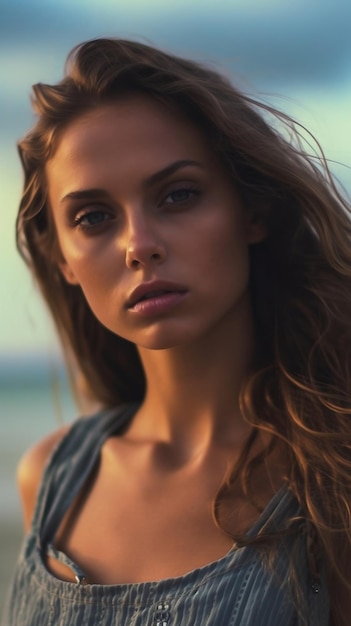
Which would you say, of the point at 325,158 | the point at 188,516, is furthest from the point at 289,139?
the point at 188,516

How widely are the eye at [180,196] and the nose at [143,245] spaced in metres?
0.06

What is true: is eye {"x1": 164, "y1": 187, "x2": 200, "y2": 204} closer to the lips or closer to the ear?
the lips

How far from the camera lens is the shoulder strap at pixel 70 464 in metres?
2.08

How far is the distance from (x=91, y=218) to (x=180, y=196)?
197 millimetres

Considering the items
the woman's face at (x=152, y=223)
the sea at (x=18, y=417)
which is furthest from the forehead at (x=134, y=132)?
the sea at (x=18, y=417)

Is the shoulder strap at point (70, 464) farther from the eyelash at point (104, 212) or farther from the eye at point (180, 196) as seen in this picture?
the eye at point (180, 196)

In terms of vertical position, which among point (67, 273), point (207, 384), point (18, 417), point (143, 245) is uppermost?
point (143, 245)

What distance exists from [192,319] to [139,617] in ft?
1.87

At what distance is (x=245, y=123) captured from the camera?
1923 mm

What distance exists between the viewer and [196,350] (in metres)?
2.01

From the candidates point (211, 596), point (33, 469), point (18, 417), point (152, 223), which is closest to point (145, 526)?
point (211, 596)

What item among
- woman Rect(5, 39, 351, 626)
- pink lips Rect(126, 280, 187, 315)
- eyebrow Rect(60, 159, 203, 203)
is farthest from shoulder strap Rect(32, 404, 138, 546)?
eyebrow Rect(60, 159, 203, 203)

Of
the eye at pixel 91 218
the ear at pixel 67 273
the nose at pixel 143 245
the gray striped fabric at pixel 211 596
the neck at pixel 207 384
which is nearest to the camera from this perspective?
the gray striped fabric at pixel 211 596

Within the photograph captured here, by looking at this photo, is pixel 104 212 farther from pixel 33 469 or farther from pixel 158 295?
pixel 33 469
